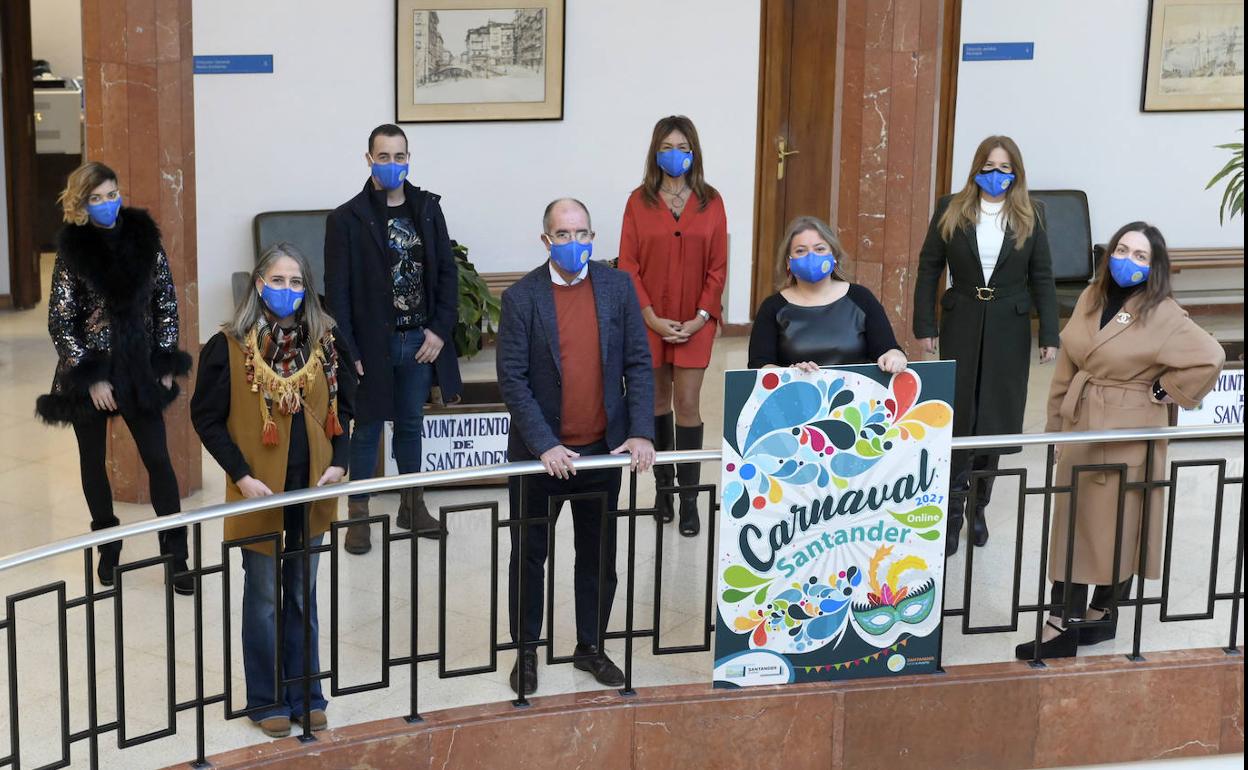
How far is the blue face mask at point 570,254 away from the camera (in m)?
5.71

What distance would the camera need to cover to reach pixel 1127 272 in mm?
6188

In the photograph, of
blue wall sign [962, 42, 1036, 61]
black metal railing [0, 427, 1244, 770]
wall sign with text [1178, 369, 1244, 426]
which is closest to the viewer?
black metal railing [0, 427, 1244, 770]

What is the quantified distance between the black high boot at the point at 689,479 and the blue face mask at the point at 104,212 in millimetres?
2635

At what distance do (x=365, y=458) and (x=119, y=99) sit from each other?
2.06 meters

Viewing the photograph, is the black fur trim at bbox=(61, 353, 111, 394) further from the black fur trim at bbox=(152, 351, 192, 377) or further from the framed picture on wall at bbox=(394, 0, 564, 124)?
the framed picture on wall at bbox=(394, 0, 564, 124)

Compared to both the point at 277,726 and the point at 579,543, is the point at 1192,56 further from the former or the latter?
the point at 277,726

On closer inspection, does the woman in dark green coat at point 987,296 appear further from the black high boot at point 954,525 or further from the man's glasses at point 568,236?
the man's glasses at point 568,236

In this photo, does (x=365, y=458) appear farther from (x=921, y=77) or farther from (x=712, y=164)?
(x=712, y=164)

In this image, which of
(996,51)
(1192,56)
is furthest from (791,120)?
(1192,56)

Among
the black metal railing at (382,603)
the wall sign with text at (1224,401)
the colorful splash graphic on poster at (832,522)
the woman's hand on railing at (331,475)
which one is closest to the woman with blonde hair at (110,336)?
the black metal railing at (382,603)

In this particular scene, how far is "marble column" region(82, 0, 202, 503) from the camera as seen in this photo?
25.0 feet

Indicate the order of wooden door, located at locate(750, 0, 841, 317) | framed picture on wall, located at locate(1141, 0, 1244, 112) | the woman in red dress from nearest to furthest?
the woman in red dress, wooden door, located at locate(750, 0, 841, 317), framed picture on wall, located at locate(1141, 0, 1244, 112)

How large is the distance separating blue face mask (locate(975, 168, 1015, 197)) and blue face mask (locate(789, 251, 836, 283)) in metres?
1.41

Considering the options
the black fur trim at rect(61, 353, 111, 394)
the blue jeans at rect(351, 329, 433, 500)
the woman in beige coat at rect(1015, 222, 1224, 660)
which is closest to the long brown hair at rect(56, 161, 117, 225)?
the black fur trim at rect(61, 353, 111, 394)
